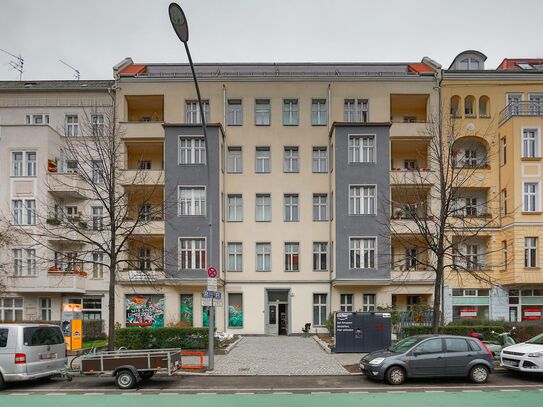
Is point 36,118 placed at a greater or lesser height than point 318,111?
lesser

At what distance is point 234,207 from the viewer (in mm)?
35281

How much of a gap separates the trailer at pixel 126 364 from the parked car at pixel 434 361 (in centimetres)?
592

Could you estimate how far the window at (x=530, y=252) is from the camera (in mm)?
32406

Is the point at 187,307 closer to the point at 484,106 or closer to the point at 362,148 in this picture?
the point at 362,148

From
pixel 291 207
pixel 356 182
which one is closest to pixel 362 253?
pixel 356 182

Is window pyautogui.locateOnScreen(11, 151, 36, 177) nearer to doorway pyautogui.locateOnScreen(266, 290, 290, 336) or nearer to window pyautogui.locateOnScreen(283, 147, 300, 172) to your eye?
window pyautogui.locateOnScreen(283, 147, 300, 172)

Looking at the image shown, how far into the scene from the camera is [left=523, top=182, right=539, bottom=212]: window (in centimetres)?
3278

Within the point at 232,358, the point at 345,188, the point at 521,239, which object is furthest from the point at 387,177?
the point at 232,358

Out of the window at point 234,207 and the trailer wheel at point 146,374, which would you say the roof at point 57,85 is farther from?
the trailer wheel at point 146,374

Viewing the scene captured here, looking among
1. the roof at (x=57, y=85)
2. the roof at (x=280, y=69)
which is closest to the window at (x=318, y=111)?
the roof at (x=280, y=69)

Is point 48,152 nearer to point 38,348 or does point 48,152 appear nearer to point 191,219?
point 191,219

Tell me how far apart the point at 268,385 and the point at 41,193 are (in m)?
23.5

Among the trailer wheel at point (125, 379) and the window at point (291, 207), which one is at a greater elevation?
the window at point (291, 207)

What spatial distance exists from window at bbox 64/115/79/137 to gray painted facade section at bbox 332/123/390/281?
16625 millimetres
